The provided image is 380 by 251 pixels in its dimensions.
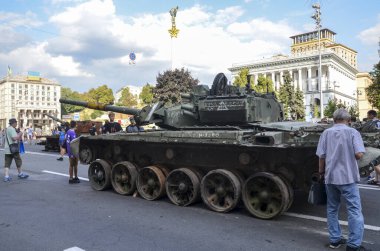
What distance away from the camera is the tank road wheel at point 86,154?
9938mm

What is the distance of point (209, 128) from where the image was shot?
7895 millimetres

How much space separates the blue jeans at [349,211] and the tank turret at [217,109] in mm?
3026

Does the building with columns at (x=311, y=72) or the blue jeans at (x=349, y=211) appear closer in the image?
the blue jeans at (x=349, y=211)

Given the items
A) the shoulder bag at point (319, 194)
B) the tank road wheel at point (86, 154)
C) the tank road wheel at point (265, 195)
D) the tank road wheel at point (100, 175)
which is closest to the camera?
the shoulder bag at point (319, 194)

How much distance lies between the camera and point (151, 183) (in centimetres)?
841

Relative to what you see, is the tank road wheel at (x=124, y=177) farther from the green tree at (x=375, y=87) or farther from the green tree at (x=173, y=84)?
the green tree at (x=173, y=84)

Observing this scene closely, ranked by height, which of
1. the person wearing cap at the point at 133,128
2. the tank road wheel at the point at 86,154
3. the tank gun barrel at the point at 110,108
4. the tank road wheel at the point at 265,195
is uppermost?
the tank gun barrel at the point at 110,108

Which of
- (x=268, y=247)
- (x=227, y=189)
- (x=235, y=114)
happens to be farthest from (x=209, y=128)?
(x=268, y=247)

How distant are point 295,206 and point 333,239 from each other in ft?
8.58

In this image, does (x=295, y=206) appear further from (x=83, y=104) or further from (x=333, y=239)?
(x=83, y=104)

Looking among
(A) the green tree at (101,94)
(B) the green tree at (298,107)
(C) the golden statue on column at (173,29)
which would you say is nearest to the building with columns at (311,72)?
(B) the green tree at (298,107)

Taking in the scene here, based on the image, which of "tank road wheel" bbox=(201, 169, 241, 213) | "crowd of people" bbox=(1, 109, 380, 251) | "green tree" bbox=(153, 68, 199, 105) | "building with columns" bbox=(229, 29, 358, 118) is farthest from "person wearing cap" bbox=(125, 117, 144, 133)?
"building with columns" bbox=(229, 29, 358, 118)

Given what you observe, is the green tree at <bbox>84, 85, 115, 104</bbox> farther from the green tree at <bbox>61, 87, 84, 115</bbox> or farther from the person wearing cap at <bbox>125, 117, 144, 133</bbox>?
the person wearing cap at <bbox>125, 117, 144, 133</bbox>

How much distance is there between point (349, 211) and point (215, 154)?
3.14 meters
